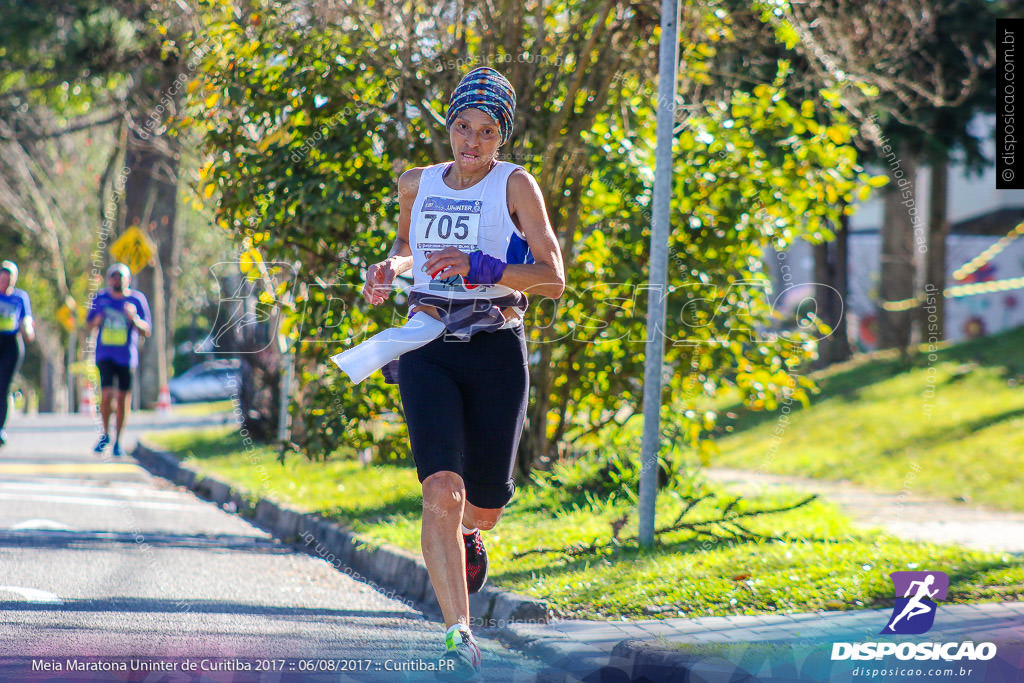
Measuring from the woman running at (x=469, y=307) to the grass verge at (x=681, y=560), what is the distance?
1.12 m

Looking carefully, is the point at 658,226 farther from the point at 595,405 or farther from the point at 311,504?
the point at 311,504

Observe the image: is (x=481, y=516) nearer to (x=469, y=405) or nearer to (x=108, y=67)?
(x=469, y=405)

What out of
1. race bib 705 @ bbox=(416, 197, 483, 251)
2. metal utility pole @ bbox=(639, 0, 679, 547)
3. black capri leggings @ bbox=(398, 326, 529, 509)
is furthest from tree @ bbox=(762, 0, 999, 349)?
black capri leggings @ bbox=(398, 326, 529, 509)

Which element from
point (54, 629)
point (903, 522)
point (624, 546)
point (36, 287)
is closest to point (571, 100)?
point (624, 546)

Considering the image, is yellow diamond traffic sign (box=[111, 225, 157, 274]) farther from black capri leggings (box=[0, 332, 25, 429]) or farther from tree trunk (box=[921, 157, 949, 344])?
tree trunk (box=[921, 157, 949, 344])

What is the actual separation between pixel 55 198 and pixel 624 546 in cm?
2782

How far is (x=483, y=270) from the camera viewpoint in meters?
3.77

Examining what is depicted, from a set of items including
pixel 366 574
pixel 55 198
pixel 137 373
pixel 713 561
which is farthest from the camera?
pixel 55 198

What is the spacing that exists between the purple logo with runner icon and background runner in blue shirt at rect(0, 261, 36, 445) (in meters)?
7.72

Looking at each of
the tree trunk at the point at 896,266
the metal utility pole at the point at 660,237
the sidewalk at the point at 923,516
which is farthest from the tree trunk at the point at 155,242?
the metal utility pole at the point at 660,237

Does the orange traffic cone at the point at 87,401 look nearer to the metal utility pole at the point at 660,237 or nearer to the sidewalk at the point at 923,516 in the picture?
the sidewalk at the point at 923,516

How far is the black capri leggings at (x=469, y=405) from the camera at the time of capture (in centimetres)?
386

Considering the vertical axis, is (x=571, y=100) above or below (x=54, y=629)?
above

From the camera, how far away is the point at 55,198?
1189 inches
